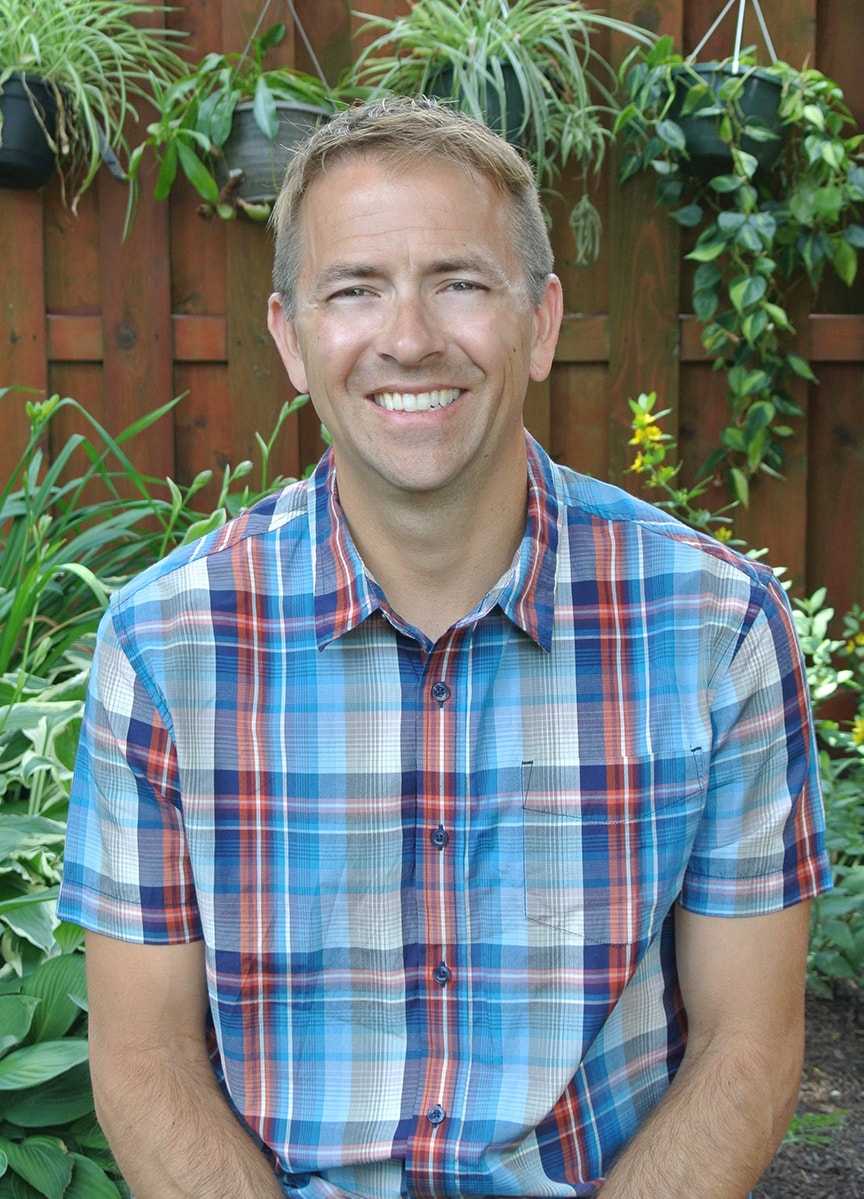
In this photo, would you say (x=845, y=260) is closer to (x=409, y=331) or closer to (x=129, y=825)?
(x=409, y=331)

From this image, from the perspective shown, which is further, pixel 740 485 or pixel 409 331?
pixel 740 485

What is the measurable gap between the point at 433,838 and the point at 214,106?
2071 mm

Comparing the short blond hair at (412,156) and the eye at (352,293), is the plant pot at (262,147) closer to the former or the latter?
the short blond hair at (412,156)

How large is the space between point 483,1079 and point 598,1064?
0.44ft

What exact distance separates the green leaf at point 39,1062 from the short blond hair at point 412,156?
38.2 inches

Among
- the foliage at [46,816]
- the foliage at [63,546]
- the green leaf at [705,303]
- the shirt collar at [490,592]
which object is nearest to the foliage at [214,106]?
the foliage at [63,546]

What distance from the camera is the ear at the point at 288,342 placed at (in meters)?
1.62

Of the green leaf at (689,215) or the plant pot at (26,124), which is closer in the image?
the plant pot at (26,124)

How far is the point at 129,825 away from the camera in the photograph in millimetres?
1413

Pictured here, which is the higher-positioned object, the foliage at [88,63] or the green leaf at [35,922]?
the foliage at [88,63]

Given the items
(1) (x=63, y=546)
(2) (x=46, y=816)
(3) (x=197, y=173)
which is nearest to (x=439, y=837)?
(2) (x=46, y=816)

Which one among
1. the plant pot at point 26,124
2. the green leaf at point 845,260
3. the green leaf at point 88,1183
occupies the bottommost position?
the green leaf at point 88,1183

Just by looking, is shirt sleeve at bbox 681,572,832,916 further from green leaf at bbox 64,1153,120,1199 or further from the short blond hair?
green leaf at bbox 64,1153,120,1199

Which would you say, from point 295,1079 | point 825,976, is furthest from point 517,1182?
point 825,976
